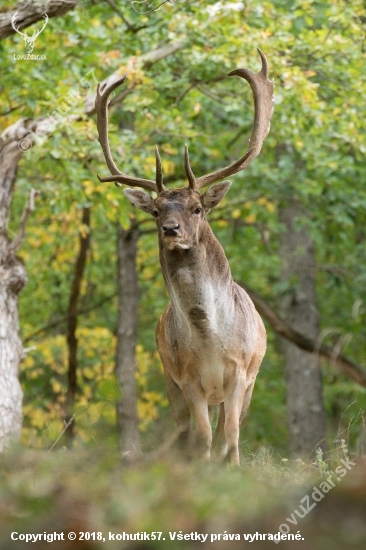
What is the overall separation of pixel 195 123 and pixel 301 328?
4.69 metres

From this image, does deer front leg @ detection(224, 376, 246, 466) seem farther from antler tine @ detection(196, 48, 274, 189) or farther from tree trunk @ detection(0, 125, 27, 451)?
tree trunk @ detection(0, 125, 27, 451)

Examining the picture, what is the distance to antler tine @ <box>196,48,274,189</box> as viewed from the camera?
837 cm

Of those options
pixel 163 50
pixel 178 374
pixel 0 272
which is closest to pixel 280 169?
pixel 163 50

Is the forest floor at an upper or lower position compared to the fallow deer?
upper

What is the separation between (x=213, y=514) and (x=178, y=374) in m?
4.72

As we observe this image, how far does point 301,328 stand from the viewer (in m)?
17.3

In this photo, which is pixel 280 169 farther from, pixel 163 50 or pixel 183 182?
pixel 163 50

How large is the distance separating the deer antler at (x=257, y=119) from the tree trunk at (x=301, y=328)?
783cm

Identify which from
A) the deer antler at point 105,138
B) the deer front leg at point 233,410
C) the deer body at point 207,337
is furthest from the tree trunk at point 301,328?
the deer front leg at point 233,410

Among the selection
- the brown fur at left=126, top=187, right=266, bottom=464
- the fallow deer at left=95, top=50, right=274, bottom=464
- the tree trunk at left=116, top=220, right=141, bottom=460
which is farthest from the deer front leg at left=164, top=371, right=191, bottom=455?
the tree trunk at left=116, top=220, right=141, bottom=460

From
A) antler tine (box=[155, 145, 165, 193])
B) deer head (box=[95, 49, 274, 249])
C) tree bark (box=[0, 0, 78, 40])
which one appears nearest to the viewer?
deer head (box=[95, 49, 274, 249])

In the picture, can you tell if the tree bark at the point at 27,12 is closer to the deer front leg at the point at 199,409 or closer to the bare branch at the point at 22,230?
the bare branch at the point at 22,230

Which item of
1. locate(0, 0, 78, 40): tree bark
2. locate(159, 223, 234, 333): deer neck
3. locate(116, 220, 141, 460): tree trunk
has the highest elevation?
locate(0, 0, 78, 40): tree bark

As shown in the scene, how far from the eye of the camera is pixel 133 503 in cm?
331
